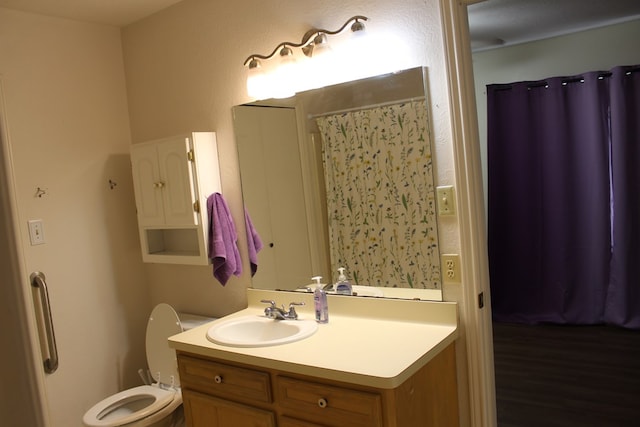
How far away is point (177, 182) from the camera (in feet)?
8.29

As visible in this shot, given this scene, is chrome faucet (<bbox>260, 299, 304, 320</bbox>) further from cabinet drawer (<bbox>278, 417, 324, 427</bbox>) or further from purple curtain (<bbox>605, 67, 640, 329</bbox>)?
purple curtain (<bbox>605, 67, 640, 329</bbox>)

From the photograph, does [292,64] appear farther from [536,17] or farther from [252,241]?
[536,17]

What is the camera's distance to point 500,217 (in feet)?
13.9

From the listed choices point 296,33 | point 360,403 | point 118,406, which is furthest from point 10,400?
point 118,406

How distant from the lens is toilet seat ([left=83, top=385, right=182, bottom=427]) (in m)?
2.35

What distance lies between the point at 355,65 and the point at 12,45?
1.69 meters

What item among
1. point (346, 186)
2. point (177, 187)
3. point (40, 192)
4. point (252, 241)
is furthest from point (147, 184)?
point (346, 186)

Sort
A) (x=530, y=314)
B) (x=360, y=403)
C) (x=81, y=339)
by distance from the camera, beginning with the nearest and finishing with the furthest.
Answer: (x=360, y=403) < (x=81, y=339) < (x=530, y=314)

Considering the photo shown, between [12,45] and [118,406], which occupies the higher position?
[12,45]

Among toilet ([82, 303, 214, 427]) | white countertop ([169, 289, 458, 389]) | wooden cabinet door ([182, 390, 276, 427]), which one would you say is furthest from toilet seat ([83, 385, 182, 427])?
white countertop ([169, 289, 458, 389])

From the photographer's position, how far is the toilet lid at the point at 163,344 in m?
2.64

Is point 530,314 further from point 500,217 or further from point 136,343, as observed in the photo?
point 136,343

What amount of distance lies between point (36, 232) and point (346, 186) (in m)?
1.56

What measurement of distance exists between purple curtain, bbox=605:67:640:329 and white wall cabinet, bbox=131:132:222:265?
9.61 ft
